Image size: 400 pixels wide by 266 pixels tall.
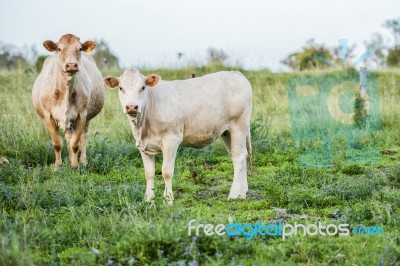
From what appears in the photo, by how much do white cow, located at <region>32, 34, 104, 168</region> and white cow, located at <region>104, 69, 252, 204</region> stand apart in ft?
6.54

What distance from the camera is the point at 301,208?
7043 millimetres

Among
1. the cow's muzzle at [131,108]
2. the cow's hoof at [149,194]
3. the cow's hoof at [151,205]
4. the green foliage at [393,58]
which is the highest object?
the cow's muzzle at [131,108]

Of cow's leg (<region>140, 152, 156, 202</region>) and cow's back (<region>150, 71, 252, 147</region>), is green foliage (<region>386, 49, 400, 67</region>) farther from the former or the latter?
cow's leg (<region>140, 152, 156, 202</region>)

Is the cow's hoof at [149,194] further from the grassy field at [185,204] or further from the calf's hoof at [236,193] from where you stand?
the calf's hoof at [236,193]

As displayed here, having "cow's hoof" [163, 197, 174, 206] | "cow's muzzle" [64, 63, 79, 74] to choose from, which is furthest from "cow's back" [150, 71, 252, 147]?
"cow's muzzle" [64, 63, 79, 74]

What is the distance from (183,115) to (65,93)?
Result: 264cm

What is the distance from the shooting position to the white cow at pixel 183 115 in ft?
23.4

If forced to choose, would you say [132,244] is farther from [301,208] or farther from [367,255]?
[301,208]

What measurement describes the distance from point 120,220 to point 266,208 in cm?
194

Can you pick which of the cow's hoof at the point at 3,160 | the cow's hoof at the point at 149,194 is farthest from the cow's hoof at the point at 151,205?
the cow's hoof at the point at 3,160

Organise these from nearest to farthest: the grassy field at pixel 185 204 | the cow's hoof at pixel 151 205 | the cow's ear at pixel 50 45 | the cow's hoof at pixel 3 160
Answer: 1. the grassy field at pixel 185 204
2. the cow's hoof at pixel 151 205
3. the cow's ear at pixel 50 45
4. the cow's hoof at pixel 3 160

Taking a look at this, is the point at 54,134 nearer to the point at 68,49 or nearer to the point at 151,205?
the point at 68,49

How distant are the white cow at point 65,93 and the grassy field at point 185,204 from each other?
0.58 meters

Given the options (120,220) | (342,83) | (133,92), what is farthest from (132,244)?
(342,83)
